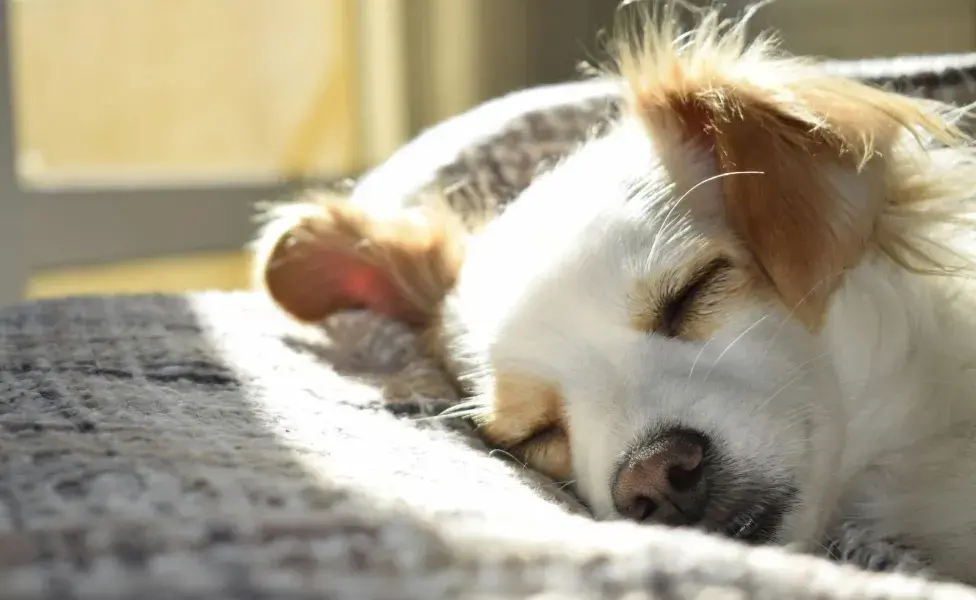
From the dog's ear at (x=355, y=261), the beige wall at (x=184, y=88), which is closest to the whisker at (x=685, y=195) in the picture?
the dog's ear at (x=355, y=261)

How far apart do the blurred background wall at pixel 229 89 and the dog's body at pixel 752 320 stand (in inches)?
49.1

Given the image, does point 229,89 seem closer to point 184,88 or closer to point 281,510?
point 184,88

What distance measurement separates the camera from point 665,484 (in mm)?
800

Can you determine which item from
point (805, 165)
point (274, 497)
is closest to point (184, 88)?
point (805, 165)

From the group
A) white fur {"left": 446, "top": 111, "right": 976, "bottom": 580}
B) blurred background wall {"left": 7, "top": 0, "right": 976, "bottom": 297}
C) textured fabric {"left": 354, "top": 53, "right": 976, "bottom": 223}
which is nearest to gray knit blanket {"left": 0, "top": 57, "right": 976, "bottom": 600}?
white fur {"left": 446, "top": 111, "right": 976, "bottom": 580}

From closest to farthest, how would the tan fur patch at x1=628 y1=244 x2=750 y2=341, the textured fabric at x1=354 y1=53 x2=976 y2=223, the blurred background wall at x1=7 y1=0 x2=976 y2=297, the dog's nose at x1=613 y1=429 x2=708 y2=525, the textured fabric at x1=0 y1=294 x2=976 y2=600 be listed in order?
the textured fabric at x1=0 y1=294 x2=976 y2=600, the dog's nose at x1=613 y1=429 x2=708 y2=525, the tan fur patch at x1=628 y1=244 x2=750 y2=341, the textured fabric at x1=354 y1=53 x2=976 y2=223, the blurred background wall at x1=7 y1=0 x2=976 y2=297

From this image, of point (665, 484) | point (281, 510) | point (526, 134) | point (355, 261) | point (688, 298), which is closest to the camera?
point (281, 510)

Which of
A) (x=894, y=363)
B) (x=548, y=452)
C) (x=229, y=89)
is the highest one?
(x=229, y=89)

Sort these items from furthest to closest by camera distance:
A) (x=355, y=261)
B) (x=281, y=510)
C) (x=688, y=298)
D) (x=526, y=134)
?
1. (x=526, y=134)
2. (x=355, y=261)
3. (x=688, y=298)
4. (x=281, y=510)

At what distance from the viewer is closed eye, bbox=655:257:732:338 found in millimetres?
922

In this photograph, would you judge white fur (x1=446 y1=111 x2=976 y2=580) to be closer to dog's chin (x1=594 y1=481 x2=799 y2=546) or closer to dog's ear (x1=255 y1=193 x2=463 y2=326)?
dog's chin (x1=594 y1=481 x2=799 y2=546)

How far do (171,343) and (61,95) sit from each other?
5.86 feet

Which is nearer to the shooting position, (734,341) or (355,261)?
(734,341)

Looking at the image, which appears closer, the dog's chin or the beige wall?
the dog's chin
